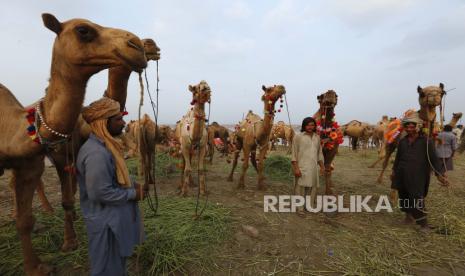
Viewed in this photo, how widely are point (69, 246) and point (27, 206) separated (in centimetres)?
93

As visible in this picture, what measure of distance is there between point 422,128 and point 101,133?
594cm

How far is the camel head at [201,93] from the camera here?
6402 millimetres

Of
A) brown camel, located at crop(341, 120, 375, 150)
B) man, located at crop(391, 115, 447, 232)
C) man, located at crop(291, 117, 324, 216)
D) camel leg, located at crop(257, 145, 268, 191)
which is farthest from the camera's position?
brown camel, located at crop(341, 120, 375, 150)

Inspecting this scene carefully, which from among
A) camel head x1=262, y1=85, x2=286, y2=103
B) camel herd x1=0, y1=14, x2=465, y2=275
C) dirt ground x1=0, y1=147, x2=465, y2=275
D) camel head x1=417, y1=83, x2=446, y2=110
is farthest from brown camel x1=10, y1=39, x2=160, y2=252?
camel head x1=417, y1=83, x2=446, y2=110

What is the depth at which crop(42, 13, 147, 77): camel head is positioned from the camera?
224 centimetres

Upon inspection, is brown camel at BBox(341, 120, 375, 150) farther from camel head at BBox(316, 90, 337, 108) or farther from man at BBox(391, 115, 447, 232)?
man at BBox(391, 115, 447, 232)

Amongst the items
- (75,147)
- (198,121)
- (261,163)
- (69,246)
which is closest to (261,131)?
(261,163)

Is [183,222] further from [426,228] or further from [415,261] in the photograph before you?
[426,228]

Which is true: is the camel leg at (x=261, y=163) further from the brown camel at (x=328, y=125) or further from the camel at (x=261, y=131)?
the brown camel at (x=328, y=125)

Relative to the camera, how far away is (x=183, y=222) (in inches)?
179

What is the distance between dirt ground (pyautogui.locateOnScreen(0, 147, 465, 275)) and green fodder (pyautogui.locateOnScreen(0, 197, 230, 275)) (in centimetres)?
23

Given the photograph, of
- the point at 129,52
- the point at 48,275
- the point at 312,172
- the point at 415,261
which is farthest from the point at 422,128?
the point at 48,275

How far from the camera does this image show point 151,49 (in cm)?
397

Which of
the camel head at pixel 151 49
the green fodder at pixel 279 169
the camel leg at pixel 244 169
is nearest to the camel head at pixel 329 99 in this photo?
the camel leg at pixel 244 169
